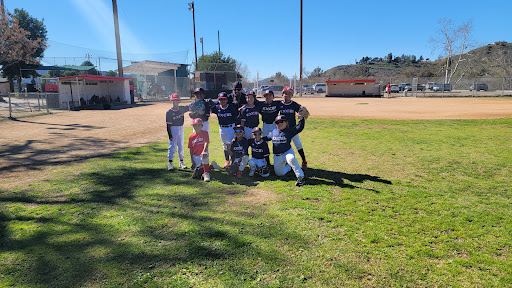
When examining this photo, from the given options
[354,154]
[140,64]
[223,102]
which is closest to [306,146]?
[354,154]

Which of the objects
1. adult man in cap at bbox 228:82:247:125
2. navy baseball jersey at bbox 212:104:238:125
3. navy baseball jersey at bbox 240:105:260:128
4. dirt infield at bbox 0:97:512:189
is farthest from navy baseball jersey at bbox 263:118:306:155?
dirt infield at bbox 0:97:512:189

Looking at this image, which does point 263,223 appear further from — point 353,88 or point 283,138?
point 353,88

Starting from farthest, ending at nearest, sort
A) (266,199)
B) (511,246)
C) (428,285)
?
(266,199)
(511,246)
(428,285)

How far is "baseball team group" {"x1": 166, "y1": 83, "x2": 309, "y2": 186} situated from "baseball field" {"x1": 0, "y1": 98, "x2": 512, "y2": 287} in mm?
355

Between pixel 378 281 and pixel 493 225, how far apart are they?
241 cm

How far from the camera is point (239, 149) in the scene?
23.2ft

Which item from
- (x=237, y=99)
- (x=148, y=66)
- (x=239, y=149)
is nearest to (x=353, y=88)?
(x=148, y=66)

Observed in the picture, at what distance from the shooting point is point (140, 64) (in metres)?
39.7

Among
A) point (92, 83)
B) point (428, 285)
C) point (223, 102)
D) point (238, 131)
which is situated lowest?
point (428, 285)

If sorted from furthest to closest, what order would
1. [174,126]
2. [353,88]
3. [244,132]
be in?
[353,88] → [174,126] → [244,132]

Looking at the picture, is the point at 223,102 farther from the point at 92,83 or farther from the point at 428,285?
the point at 92,83

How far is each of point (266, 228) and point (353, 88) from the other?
40396 mm

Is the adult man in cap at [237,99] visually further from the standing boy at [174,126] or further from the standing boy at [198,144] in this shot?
the standing boy at [174,126]

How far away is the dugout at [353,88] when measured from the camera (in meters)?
40.3
